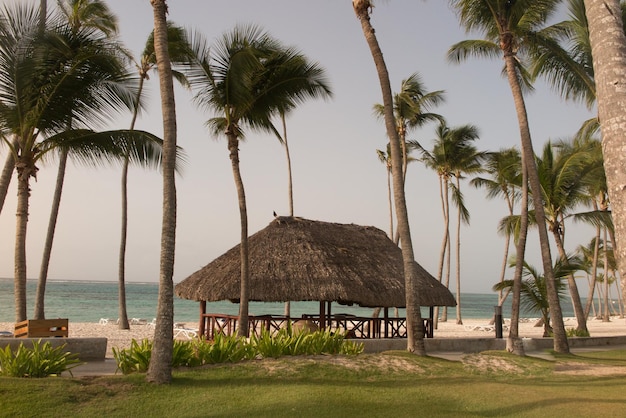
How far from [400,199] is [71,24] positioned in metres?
10.4

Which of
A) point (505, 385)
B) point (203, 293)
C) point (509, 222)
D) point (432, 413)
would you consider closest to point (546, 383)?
point (505, 385)

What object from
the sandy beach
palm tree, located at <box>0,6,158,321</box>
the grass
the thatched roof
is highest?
palm tree, located at <box>0,6,158,321</box>

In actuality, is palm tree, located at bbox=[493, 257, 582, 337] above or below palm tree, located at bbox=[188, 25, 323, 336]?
below

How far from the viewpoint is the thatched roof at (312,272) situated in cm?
1471

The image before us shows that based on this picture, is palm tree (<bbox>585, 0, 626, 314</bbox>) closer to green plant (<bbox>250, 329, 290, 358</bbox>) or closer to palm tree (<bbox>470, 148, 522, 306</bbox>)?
green plant (<bbox>250, 329, 290, 358</bbox>)

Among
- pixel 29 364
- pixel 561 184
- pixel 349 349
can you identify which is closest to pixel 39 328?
pixel 29 364

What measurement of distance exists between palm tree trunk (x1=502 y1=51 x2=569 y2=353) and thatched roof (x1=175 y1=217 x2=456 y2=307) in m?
3.26

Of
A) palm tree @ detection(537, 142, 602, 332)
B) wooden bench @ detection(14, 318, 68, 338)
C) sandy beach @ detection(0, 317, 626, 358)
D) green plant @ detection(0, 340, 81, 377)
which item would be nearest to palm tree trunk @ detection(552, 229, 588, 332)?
palm tree @ detection(537, 142, 602, 332)

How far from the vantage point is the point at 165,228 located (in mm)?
7730

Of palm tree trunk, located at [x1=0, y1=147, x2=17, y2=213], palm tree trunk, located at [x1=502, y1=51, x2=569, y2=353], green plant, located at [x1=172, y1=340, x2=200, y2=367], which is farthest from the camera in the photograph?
palm tree trunk, located at [x1=502, y1=51, x2=569, y2=353]

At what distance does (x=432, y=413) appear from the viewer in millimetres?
7363

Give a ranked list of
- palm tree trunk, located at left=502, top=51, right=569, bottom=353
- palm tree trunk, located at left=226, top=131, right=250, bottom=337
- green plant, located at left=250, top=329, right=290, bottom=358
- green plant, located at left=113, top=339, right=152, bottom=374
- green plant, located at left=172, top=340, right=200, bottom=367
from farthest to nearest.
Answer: palm tree trunk, located at left=502, top=51, right=569, bottom=353 → palm tree trunk, located at left=226, top=131, right=250, bottom=337 → green plant, located at left=250, top=329, right=290, bottom=358 → green plant, located at left=172, top=340, right=200, bottom=367 → green plant, located at left=113, top=339, right=152, bottom=374

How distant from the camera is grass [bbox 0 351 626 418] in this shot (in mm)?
6734

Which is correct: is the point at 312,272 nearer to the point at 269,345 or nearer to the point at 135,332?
the point at 269,345
